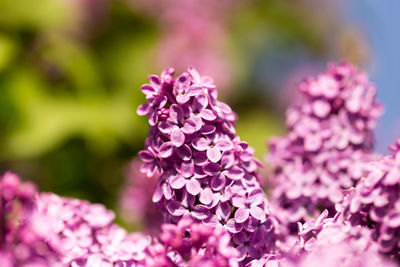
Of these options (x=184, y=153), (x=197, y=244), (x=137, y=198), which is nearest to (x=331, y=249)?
(x=197, y=244)

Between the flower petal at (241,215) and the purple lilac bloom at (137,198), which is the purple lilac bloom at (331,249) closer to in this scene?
the flower petal at (241,215)

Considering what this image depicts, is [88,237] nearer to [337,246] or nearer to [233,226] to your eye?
[233,226]

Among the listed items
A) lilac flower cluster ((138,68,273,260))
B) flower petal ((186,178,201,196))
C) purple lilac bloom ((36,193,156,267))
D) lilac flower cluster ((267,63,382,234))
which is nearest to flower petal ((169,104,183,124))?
lilac flower cluster ((138,68,273,260))

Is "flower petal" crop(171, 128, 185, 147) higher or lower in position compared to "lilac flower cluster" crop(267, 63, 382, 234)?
lower

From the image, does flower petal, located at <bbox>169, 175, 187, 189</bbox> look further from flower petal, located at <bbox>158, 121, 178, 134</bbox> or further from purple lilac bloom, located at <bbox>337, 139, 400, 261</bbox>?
purple lilac bloom, located at <bbox>337, 139, 400, 261</bbox>

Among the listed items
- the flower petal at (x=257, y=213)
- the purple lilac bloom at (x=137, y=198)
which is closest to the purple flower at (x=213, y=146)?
the flower petal at (x=257, y=213)

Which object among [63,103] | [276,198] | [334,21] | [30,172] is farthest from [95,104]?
[334,21]

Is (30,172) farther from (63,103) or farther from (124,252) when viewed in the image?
(124,252)
